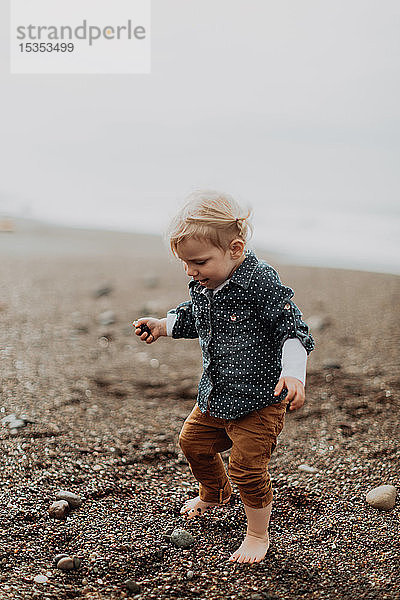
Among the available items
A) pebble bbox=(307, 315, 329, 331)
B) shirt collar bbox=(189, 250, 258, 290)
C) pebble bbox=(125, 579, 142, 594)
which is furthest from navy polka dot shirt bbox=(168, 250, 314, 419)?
pebble bbox=(307, 315, 329, 331)

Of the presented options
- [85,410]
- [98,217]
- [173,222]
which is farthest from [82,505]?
[98,217]

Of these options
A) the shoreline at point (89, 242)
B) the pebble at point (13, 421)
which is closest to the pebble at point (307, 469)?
the pebble at point (13, 421)

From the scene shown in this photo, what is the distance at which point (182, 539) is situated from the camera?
215 centimetres

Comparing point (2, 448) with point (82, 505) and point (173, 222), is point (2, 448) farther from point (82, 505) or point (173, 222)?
point (173, 222)

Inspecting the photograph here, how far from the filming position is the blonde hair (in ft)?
6.52

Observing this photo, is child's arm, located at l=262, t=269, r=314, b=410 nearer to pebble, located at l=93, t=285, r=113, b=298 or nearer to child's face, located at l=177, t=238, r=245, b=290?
child's face, located at l=177, t=238, r=245, b=290

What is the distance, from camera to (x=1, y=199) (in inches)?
400

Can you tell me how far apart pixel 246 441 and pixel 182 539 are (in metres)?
0.37

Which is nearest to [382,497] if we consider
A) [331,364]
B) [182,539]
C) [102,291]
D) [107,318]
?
[182,539]

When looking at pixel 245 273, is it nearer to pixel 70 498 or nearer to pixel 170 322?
pixel 170 322

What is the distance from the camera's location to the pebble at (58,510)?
7.50 ft

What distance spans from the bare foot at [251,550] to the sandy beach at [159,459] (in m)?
0.03

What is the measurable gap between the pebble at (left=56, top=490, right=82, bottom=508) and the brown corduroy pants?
415 millimetres

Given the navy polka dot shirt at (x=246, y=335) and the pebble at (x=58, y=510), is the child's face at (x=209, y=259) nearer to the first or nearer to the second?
the navy polka dot shirt at (x=246, y=335)
